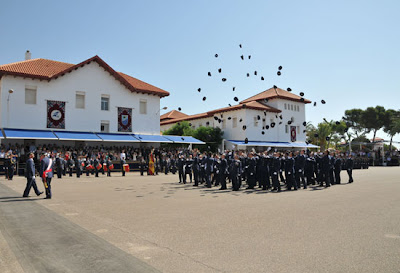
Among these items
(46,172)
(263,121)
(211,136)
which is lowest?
(46,172)

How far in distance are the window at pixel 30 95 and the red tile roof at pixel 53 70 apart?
4.34 feet

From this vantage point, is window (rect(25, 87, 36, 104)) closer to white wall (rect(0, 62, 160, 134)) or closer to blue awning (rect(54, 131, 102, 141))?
white wall (rect(0, 62, 160, 134))

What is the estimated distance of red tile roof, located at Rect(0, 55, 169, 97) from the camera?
29.3 meters

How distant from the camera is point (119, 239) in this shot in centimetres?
633

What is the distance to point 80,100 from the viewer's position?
109ft

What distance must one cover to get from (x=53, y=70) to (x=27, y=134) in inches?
307

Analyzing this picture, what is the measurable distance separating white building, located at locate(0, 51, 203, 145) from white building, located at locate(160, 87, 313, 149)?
43.3 feet

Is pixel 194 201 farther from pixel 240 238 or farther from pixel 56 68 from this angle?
pixel 56 68

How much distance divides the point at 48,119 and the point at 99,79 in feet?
22.8

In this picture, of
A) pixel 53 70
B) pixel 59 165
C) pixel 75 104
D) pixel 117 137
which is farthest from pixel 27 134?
pixel 117 137

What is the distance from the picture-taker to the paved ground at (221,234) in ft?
16.2

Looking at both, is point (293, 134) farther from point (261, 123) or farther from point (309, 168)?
point (309, 168)

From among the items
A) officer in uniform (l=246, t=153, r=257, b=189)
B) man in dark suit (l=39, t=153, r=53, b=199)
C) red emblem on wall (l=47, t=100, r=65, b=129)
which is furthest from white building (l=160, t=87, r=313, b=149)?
man in dark suit (l=39, t=153, r=53, b=199)

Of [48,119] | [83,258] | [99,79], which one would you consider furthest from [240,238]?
[99,79]
